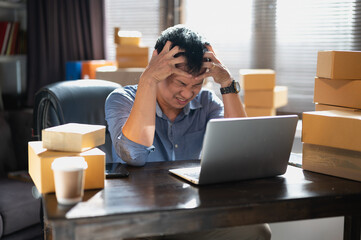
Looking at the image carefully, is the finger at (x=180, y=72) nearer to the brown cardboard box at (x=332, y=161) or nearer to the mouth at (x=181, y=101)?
the mouth at (x=181, y=101)

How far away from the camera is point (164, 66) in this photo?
4.87ft

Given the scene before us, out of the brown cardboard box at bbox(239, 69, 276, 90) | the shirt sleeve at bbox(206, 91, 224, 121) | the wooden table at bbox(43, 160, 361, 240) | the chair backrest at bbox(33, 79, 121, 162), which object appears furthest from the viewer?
the brown cardboard box at bbox(239, 69, 276, 90)

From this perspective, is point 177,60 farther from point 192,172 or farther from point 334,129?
point 334,129

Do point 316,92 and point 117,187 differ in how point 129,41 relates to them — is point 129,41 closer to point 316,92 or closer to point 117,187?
point 316,92

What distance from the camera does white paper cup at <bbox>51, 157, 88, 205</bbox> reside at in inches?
40.9

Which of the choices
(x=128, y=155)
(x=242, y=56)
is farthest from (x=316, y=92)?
(x=242, y=56)

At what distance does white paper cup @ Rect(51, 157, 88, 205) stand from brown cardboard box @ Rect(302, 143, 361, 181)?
74 centimetres

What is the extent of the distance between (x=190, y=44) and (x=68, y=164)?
26.6 inches

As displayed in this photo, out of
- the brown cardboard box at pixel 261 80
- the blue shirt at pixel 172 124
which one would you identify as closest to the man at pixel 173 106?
the blue shirt at pixel 172 124

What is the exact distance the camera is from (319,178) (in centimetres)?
134

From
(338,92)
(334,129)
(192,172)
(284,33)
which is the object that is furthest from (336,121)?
(284,33)

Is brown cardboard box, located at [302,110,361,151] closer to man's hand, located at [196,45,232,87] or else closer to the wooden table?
the wooden table

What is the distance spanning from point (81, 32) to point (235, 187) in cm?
264

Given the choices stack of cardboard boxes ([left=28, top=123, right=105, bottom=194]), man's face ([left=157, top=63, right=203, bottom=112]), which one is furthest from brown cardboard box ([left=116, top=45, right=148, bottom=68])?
stack of cardboard boxes ([left=28, top=123, right=105, bottom=194])
